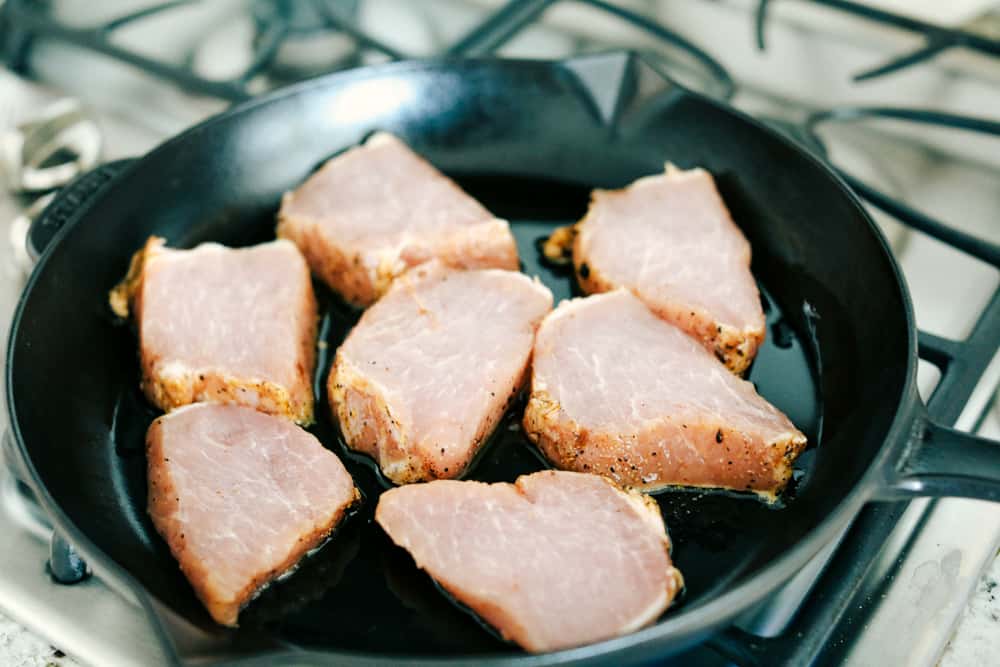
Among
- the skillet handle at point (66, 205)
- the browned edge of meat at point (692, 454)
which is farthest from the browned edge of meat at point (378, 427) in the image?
the skillet handle at point (66, 205)

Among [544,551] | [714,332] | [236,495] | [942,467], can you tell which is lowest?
[236,495]

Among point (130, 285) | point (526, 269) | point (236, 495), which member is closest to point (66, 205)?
point (130, 285)

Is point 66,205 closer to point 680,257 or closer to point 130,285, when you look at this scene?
point 130,285

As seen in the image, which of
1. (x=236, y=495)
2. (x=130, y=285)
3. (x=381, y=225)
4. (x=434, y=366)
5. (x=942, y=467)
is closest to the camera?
(x=942, y=467)

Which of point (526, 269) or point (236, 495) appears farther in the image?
point (526, 269)

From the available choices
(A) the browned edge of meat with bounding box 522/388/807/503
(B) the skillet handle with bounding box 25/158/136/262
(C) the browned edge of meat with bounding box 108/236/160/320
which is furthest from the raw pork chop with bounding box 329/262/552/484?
(B) the skillet handle with bounding box 25/158/136/262

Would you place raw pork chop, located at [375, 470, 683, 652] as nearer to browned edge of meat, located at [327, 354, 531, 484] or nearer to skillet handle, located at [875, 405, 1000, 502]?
browned edge of meat, located at [327, 354, 531, 484]
